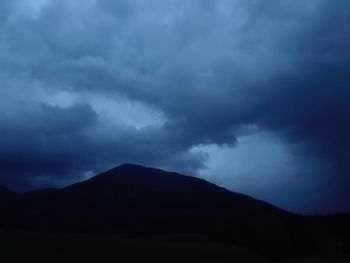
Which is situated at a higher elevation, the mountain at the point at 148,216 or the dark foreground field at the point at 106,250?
the mountain at the point at 148,216

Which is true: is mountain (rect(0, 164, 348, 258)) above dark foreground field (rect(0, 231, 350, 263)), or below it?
above

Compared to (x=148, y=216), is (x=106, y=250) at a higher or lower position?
lower

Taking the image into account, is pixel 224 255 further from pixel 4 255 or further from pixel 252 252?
pixel 4 255

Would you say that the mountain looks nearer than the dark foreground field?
No

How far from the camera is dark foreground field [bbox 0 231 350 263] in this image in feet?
127

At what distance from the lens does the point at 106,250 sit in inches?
1677

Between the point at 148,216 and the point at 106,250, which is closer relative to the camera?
the point at 106,250

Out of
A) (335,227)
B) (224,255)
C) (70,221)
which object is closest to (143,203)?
(70,221)

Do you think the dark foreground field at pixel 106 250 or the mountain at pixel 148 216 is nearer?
the dark foreground field at pixel 106 250

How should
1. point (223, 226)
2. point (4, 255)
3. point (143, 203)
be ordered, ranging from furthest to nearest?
1. point (143, 203)
2. point (223, 226)
3. point (4, 255)

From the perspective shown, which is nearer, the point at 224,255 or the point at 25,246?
the point at 25,246

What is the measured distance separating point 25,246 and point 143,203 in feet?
501

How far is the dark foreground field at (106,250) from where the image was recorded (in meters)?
38.6

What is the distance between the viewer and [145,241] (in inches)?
1991
